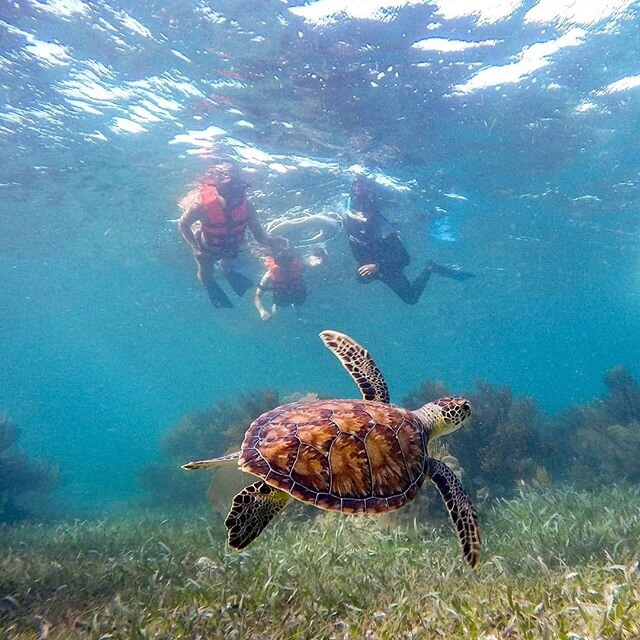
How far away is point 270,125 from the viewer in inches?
548

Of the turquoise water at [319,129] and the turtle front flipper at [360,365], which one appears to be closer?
the turtle front flipper at [360,365]

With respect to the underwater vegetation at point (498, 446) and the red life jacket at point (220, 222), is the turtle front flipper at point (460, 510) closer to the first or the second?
the underwater vegetation at point (498, 446)

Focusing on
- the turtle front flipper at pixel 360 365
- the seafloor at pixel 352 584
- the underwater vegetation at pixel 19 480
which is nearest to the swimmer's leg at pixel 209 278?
the underwater vegetation at pixel 19 480

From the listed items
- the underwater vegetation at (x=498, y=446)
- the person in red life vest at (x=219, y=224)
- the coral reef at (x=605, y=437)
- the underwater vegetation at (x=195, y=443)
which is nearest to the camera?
the underwater vegetation at (x=498, y=446)

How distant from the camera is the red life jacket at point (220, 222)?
14734mm

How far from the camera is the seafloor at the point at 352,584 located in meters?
2.81

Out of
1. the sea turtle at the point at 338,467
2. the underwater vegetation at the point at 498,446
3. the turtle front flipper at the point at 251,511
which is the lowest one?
the underwater vegetation at the point at 498,446

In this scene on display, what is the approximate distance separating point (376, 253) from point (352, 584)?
13163 mm

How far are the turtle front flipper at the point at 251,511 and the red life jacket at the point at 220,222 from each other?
12426 mm

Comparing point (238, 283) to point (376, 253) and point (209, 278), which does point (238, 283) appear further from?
point (376, 253)

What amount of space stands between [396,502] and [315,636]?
1.15 meters

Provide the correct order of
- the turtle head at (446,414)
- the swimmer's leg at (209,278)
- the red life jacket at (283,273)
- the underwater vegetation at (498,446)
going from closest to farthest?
the turtle head at (446,414), the underwater vegetation at (498,446), the swimmer's leg at (209,278), the red life jacket at (283,273)

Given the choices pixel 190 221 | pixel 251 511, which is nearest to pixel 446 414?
pixel 251 511

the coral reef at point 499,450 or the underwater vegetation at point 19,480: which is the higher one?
the coral reef at point 499,450
